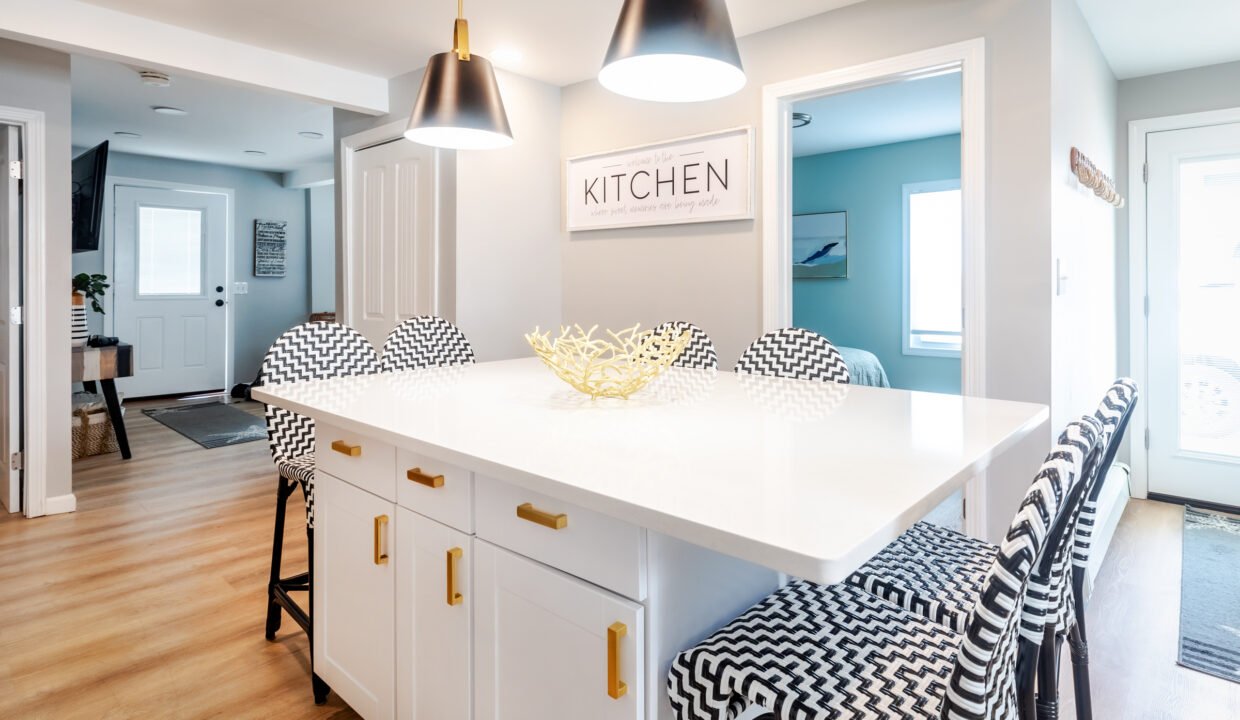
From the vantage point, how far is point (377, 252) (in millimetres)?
4055

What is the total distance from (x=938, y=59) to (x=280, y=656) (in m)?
3.07

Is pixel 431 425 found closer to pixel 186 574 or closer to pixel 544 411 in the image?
pixel 544 411

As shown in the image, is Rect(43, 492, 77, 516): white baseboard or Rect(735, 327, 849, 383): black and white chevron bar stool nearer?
Rect(735, 327, 849, 383): black and white chevron bar stool

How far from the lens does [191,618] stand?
2.30m

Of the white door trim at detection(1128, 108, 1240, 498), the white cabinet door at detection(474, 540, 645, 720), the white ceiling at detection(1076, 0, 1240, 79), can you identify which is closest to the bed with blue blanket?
the white door trim at detection(1128, 108, 1240, 498)

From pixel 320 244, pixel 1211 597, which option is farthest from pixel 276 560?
pixel 320 244

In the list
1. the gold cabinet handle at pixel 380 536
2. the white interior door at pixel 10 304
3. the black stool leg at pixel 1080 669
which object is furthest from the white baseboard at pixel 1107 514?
the white interior door at pixel 10 304

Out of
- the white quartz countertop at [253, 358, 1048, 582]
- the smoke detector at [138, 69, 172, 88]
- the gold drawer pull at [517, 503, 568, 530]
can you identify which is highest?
the smoke detector at [138, 69, 172, 88]

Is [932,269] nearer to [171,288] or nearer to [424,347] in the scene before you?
[424,347]

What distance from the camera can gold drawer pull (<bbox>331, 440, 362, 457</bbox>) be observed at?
1548mm

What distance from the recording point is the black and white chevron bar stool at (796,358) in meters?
2.11

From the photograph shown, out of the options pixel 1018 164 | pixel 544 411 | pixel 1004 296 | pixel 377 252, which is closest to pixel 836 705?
pixel 544 411

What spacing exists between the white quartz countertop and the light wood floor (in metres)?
0.88

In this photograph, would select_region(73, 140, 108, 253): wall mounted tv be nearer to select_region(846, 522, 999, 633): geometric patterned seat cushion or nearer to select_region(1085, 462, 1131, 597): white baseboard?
select_region(846, 522, 999, 633): geometric patterned seat cushion
